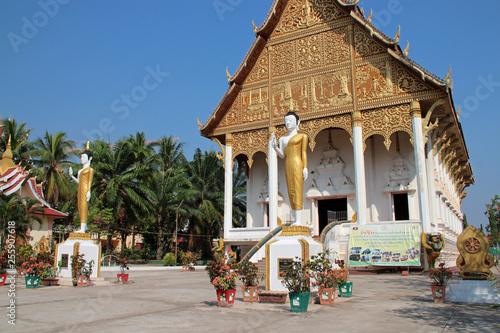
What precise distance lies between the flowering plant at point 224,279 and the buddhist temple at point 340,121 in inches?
331

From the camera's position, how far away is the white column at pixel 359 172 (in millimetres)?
16562

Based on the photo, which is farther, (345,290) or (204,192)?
(204,192)

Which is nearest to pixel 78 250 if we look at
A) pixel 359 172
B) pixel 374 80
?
pixel 359 172

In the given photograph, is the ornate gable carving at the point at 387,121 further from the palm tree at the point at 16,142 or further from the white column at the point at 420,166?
the palm tree at the point at 16,142

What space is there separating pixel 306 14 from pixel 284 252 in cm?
1424

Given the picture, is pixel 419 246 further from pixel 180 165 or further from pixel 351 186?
pixel 180 165

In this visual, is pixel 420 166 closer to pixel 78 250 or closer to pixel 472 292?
pixel 472 292

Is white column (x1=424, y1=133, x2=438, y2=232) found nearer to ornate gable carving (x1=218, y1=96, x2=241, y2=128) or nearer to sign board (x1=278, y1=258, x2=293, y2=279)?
ornate gable carving (x1=218, y1=96, x2=241, y2=128)

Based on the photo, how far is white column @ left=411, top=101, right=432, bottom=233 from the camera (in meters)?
15.3

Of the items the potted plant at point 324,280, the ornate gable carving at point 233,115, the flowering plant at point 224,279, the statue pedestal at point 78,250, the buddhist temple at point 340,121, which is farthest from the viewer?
the ornate gable carving at point 233,115

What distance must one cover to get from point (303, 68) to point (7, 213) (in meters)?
12.8

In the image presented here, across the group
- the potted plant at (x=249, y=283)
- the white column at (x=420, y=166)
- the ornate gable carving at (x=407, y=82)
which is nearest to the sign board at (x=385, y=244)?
the white column at (x=420, y=166)

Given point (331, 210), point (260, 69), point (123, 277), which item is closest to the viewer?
point (123, 277)

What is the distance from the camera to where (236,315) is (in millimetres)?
6387
